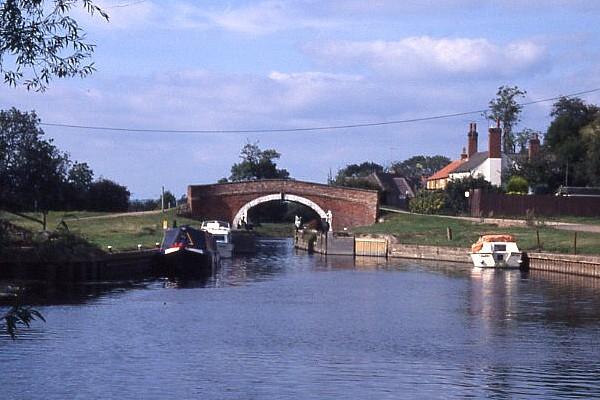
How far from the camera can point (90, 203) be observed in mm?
90938

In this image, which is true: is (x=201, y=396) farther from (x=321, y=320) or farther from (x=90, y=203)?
(x=90, y=203)

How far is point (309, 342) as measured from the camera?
Answer: 2742cm

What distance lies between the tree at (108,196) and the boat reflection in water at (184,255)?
122 feet

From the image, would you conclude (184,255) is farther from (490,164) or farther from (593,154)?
(490,164)

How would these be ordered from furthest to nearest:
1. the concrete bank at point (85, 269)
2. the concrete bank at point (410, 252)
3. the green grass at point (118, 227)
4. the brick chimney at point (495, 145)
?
A: 1. the brick chimney at point (495, 145)
2. the green grass at point (118, 227)
3. the concrete bank at point (410, 252)
4. the concrete bank at point (85, 269)

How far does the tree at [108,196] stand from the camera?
91.9m

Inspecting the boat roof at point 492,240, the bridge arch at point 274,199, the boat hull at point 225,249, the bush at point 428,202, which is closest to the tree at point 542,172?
the bush at point 428,202

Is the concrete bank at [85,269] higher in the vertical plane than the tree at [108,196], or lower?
lower

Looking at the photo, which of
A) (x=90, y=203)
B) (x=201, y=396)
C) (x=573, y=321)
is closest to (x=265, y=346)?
(x=201, y=396)

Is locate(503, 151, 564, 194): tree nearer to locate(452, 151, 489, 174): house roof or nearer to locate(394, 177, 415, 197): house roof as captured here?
locate(452, 151, 489, 174): house roof

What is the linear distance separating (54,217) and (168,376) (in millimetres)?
47625

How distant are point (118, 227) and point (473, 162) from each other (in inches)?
1802

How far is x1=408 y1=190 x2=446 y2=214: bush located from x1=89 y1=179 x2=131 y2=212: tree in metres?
25.9

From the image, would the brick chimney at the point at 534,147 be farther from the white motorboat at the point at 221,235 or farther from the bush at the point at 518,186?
the white motorboat at the point at 221,235
